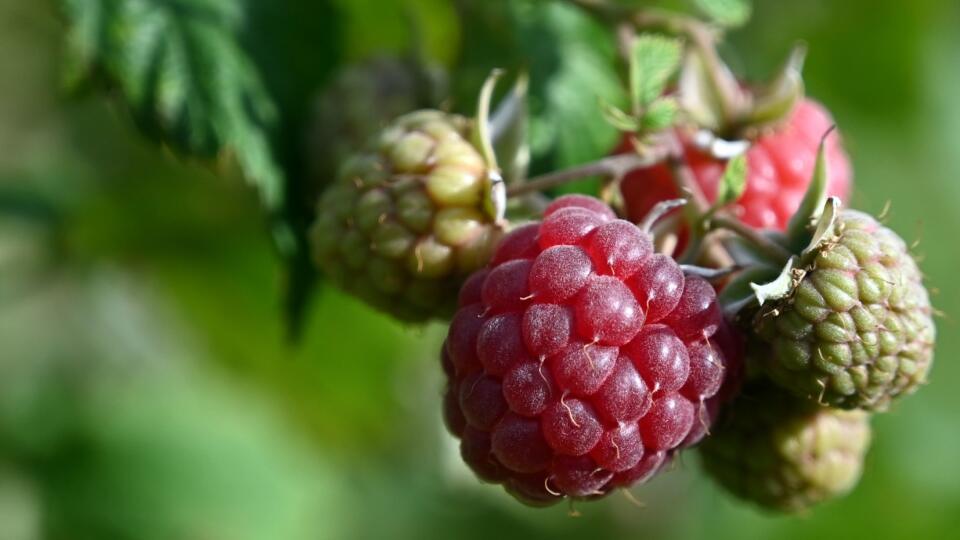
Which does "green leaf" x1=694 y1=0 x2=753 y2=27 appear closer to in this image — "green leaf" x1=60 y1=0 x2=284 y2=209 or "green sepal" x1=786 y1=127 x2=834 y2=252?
"green sepal" x1=786 y1=127 x2=834 y2=252

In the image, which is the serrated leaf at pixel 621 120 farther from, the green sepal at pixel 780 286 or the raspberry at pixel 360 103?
the raspberry at pixel 360 103

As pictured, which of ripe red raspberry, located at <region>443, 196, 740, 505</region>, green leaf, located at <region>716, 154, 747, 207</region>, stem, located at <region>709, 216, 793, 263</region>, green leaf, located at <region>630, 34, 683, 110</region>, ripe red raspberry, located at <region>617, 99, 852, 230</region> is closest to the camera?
ripe red raspberry, located at <region>443, 196, 740, 505</region>

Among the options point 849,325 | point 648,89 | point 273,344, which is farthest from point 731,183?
point 273,344

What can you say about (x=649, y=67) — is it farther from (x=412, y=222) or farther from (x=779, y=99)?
(x=412, y=222)

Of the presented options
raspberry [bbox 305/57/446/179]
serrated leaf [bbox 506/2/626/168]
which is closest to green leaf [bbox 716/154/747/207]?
serrated leaf [bbox 506/2/626/168]

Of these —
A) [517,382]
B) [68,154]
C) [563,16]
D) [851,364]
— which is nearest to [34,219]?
[68,154]

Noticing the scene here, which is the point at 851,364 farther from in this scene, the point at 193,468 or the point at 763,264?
the point at 193,468
